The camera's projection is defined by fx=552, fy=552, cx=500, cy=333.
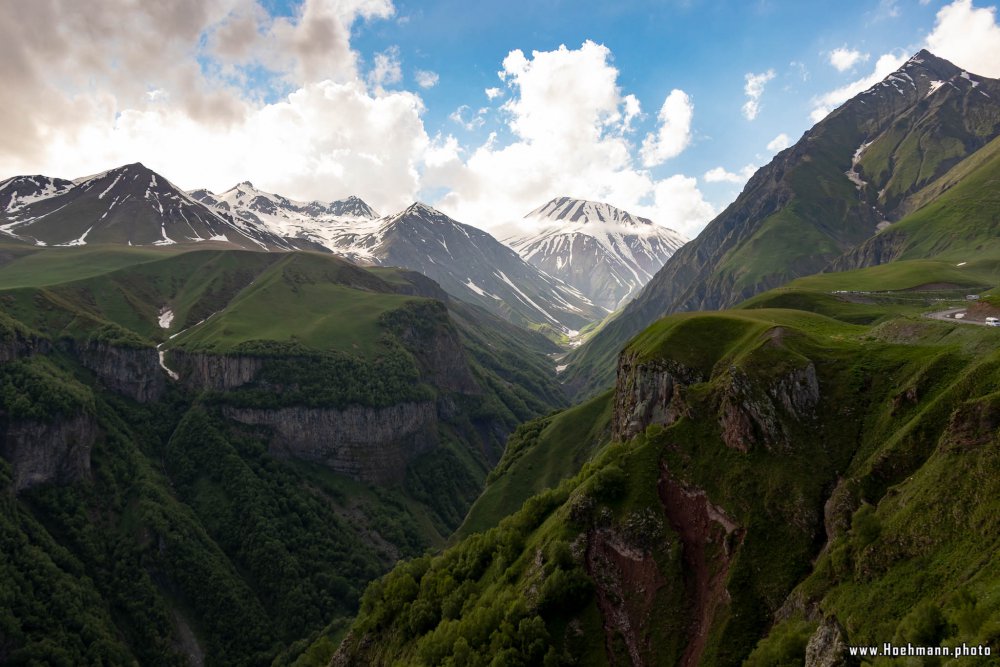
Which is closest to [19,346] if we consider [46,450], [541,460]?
[46,450]

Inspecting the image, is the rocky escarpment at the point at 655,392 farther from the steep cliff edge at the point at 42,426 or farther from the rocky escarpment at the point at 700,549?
the steep cliff edge at the point at 42,426

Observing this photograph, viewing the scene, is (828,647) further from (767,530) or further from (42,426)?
(42,426)

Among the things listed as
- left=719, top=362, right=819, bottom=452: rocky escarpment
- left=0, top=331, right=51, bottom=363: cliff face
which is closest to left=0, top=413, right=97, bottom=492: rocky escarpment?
left=0, top=331, right=51, bottom=363: cliff face

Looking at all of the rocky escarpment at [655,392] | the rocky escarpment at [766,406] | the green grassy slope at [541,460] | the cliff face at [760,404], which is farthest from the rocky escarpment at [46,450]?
the rocky escarpment at [766,406]

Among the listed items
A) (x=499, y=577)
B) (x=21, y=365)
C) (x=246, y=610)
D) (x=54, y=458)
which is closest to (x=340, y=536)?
(x=246, y=610)

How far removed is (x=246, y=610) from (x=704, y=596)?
148 m

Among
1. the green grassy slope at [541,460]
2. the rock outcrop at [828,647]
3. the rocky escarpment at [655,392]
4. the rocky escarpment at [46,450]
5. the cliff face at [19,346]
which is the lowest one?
the rock outcrop at [828,647]

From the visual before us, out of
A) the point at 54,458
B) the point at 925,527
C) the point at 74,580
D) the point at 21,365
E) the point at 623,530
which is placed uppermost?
the point at 21,365

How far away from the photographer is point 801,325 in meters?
87.8

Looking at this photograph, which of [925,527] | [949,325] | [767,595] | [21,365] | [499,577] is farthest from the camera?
[21,365]

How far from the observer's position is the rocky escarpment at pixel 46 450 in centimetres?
15688

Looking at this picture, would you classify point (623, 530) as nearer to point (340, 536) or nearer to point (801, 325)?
point (801, 325)

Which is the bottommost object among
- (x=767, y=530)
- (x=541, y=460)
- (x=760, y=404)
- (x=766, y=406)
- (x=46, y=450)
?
(x=767, y=530)

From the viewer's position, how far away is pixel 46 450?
16125 cm
